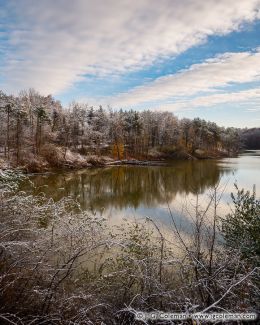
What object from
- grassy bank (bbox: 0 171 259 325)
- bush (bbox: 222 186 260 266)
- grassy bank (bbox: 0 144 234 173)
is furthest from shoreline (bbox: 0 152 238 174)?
grassy bank (bbox: 0 171 259 325)

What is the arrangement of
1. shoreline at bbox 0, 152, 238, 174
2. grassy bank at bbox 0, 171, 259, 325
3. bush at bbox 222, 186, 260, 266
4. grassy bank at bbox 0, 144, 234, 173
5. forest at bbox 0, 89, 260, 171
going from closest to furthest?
grassy bank at bbox 0, 171, 259, 325
bush at bbox 222, 186, 260, 266
shoreline at bbox 0, 152, 238, 174
grassy bank at bbox 0, 144, 234, 173
forest at bbox 0, 89, 260, 171

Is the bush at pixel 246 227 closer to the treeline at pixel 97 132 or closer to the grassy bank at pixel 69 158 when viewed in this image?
the grassy bank at pixel 69 158

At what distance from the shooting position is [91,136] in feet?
197

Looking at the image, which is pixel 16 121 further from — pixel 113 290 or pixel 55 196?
pixel 113 290

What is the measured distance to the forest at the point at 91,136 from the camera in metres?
40.8

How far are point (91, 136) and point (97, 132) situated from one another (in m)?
1.77

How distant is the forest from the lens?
4081cm

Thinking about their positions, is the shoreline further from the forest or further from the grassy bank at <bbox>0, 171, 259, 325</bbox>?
the grassy bank at <bbox>0, 171, 259, 325</bbox>

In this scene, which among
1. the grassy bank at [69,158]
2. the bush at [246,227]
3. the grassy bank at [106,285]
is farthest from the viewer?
the grassy bank at [69,158]

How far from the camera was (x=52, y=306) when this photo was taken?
16.1ft

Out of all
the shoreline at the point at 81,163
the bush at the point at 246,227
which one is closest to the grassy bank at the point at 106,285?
the bush at the point at 246,227

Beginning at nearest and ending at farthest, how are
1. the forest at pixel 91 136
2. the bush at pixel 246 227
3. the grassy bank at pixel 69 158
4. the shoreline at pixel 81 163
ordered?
the bush at pixel 246 227
the shoreline at pixel 81 163
the grassy bank at pixel 69 158
the forest at pixel 91 136

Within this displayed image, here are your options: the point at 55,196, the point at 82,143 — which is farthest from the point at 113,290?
the point at 82,143

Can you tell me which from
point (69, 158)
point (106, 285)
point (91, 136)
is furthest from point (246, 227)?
point (91, 136)
